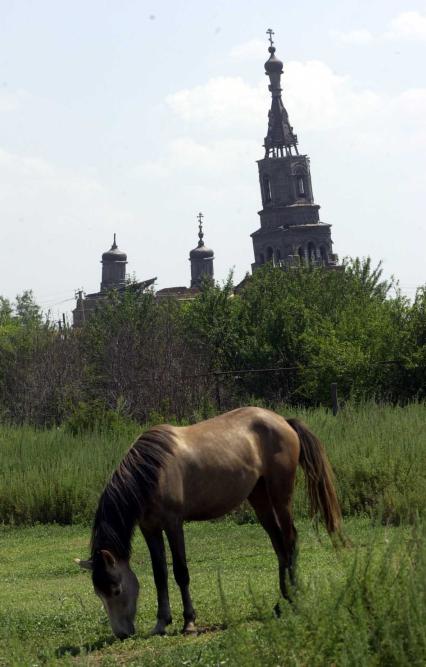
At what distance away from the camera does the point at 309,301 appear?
50.7 meters

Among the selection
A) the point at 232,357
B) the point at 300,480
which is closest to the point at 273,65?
the point at 232,357

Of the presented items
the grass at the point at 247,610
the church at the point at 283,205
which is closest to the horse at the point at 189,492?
the grass at the point at 247,610

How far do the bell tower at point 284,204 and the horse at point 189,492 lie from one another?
342 feet

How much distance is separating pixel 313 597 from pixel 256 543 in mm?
8606

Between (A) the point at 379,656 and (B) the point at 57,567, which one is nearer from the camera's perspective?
(A) the point at 379,656

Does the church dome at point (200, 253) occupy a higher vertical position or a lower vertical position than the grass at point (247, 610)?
higher

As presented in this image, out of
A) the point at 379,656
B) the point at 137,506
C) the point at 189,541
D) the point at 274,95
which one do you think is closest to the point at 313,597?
the point at 379,656

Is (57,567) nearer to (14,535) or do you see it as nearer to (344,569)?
(14,535)

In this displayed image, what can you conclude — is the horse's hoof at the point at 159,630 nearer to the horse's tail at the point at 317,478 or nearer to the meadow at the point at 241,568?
the meadow at the point at 241,568

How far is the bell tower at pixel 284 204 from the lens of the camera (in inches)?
4476

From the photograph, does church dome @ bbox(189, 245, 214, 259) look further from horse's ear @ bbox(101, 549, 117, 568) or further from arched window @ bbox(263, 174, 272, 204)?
horse's ear @ bbox(101, 549, 117, 568)

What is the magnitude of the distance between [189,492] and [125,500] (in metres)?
0.70

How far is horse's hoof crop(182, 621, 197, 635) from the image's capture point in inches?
328

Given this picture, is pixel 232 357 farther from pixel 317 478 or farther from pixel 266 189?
pixel 266 189
